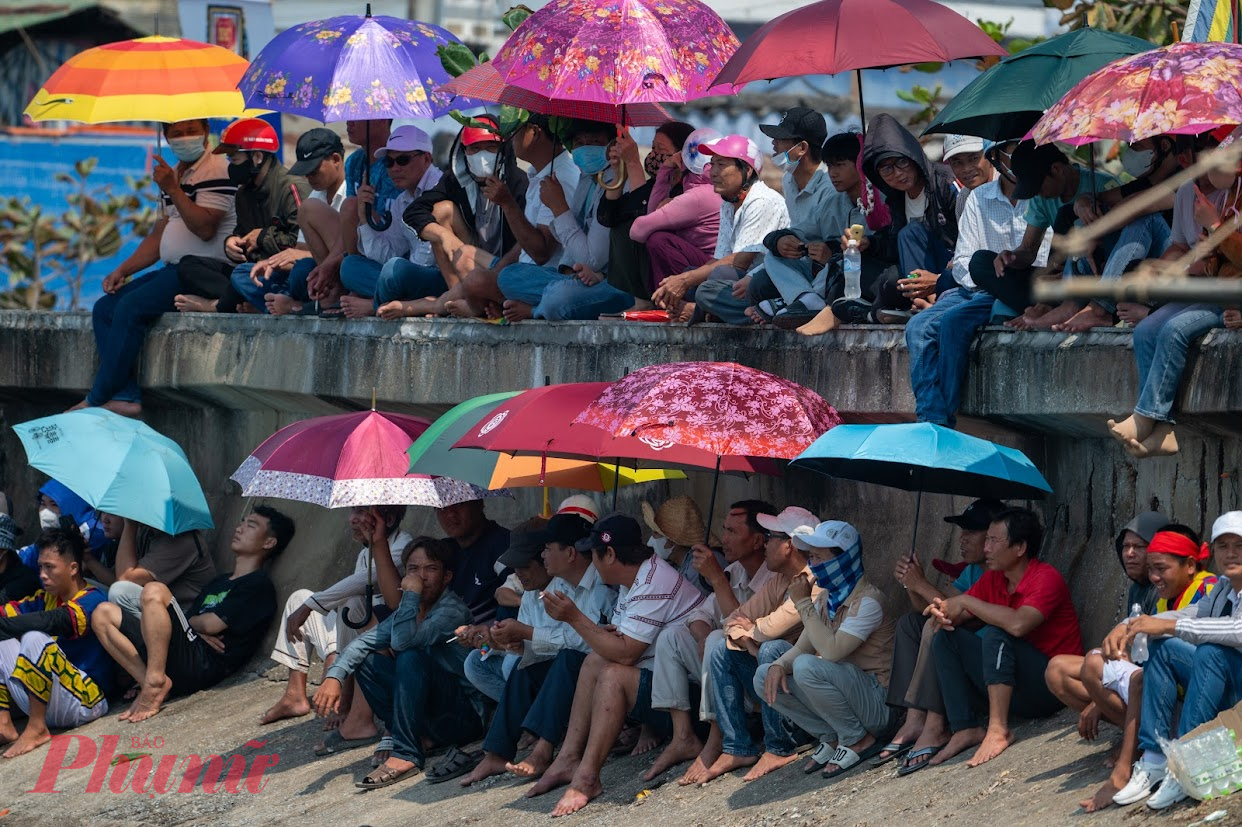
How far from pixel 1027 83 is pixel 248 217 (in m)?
5.71

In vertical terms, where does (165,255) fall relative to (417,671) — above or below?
above

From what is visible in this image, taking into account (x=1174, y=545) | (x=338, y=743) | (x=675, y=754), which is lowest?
(x=338, y=743)

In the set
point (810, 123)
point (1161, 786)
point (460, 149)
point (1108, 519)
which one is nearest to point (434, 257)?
point (460, 149)

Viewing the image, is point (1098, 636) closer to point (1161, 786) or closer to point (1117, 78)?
point (1161, 786)

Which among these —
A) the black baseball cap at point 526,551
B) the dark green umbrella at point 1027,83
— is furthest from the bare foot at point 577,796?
the dark green umbrella at point 1027,83

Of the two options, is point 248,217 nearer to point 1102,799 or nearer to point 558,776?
point 558,776

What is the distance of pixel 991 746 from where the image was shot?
7590mm

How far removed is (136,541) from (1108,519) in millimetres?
6001

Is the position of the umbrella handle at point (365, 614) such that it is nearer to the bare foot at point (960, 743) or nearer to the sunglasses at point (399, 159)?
the sunglasses at point (399, 159)

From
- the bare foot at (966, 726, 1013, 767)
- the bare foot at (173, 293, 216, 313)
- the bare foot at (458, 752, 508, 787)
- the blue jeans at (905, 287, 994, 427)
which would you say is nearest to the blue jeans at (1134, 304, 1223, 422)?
the blue jeans at (905, 287, 994, 427)

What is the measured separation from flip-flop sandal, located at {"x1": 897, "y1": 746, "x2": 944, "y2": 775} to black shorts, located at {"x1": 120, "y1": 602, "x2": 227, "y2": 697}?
5.00 m

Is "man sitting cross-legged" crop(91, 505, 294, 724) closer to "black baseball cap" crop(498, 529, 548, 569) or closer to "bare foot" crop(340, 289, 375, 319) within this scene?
"bare foot" crop(340, 289, 375, 319)

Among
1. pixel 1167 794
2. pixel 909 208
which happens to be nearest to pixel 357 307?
pixel 909 208

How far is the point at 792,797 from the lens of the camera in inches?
313
